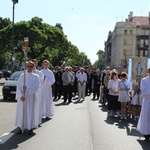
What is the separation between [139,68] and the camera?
519 inches

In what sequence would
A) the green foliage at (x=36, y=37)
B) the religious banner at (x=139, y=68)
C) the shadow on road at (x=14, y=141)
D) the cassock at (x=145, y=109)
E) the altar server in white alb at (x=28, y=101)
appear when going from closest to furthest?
the shadow on road at (x=14, y=141) < the cassock at (x=145, y=109) < the altar server in white alb at (x=28, y=101) < the religious banner at (x=139, y=68) < the green foliage at (x=36, y=37)

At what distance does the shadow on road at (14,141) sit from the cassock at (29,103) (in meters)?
0.32

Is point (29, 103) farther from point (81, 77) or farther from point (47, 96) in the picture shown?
point (81, 77)

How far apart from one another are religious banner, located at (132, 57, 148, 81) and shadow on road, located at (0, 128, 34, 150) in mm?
5023

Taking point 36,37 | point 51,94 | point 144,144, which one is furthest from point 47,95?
point 36,37

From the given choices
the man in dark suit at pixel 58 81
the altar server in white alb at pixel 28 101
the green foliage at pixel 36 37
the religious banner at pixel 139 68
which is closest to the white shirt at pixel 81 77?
the man in dark suit at pixel 58 81

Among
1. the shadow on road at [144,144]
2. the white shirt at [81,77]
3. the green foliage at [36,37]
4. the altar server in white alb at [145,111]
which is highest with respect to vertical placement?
the green foliage at [36,37]

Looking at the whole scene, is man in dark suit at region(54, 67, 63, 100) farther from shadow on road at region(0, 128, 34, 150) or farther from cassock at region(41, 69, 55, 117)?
shadow on road at region(0, 128, 34, 150)

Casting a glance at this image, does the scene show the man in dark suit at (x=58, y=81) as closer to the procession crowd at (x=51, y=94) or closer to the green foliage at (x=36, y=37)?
the procession crowd at (x=51, y=94)

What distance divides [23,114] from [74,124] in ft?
8.32

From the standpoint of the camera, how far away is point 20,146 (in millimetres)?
8180

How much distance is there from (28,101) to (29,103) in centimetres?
6

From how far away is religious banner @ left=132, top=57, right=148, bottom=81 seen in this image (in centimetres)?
1307

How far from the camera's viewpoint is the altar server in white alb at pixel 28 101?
9.68m
